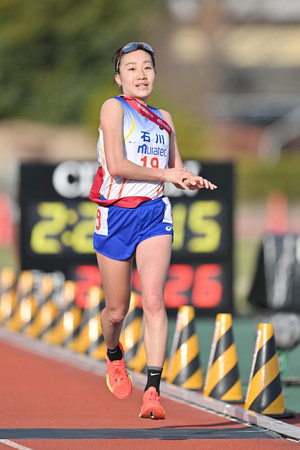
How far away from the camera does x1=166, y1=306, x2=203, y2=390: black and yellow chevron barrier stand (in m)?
10.4

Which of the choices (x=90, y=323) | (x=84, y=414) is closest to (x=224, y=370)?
(x=84, y=414)

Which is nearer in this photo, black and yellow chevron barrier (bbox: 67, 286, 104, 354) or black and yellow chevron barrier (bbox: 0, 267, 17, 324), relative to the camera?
black and yellow chevron barrier (bbox: 67, 286, 104, 354)

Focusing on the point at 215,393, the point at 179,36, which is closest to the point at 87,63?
the point at 179,36

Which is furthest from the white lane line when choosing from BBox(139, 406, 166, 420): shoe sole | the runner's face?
the runner's face

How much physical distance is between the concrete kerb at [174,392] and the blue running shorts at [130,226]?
5.16ft

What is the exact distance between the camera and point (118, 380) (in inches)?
322

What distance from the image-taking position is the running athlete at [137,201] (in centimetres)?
766

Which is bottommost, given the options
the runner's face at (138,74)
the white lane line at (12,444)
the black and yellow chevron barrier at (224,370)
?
the white lane line at (12,444)

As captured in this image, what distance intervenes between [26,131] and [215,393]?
48367mm

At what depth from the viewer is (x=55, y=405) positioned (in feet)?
31.0

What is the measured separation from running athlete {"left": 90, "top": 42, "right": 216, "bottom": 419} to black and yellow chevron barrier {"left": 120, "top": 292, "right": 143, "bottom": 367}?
13.4 feet

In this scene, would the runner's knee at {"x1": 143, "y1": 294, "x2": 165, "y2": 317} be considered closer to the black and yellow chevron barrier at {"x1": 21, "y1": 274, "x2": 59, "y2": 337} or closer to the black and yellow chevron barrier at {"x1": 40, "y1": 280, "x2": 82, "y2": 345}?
the black and yellow chevron barrier at {"x1": 40, "y1": 280, "x2": 82, "y2": 345}

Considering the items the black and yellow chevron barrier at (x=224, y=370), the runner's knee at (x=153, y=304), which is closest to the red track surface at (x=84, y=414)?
the black and yellow chevron barrier at (x=224, y=370)

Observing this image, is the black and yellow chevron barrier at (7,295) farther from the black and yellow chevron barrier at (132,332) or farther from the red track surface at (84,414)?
the red track surface at (84,414)
